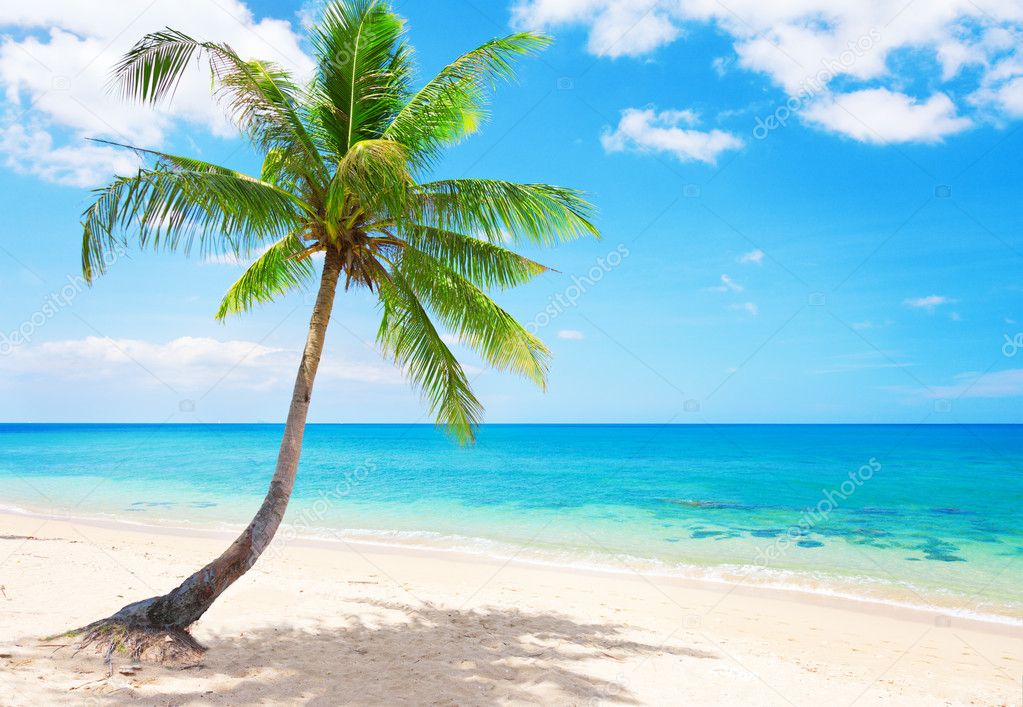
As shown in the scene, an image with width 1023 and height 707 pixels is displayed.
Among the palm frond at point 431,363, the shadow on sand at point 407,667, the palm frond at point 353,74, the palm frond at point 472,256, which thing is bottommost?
the shadow on sand at point 407,667

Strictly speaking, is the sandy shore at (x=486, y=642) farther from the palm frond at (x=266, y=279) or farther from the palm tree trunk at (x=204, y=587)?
the palm frond at (x=266, y=279)

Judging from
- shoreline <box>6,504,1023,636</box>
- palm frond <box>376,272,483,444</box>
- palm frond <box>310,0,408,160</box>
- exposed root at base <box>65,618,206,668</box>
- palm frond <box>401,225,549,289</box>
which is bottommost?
shoreline <box>6,504,1023,636</box>

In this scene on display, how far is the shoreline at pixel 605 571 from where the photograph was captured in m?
8.99

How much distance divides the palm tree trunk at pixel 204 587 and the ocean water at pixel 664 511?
809cm

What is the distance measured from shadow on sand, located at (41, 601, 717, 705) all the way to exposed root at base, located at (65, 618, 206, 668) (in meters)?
0.17

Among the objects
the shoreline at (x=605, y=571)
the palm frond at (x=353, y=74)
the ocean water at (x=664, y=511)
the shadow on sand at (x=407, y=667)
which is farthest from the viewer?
the ocean water at (x=664, y=511)

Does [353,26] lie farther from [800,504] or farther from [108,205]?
[800,504]

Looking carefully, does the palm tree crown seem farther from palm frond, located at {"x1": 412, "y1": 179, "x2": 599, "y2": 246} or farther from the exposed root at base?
the exposed root at base

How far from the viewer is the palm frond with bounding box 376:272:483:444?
627cm

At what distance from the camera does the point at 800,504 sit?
70.7ft

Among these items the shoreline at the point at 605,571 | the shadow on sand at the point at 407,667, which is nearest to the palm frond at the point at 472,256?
the shadow on sand at the point at 407,667

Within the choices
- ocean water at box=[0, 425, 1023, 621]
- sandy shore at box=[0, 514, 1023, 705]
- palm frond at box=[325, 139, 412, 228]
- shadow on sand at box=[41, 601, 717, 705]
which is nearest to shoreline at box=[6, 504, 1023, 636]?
sandy shore at box=[0, 514, 1023, 705]

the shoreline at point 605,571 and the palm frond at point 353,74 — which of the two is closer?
the palm frond at point 353,74

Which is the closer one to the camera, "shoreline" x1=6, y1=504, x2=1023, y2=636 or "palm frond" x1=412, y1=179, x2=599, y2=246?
"palm frond" x1=412, y1=179, x2=599, y2=246
